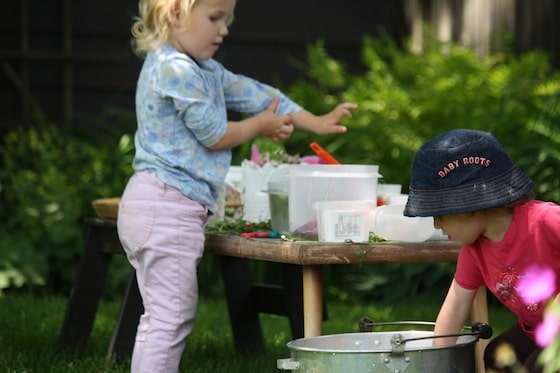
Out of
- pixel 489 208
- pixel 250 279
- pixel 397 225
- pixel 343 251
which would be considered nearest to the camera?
pixel 489 208

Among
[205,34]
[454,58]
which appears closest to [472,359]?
[205,34]

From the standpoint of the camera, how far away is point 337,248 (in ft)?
10.9

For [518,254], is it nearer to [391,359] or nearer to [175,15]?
[391,359]

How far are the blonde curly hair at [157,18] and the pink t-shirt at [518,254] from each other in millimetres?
1346

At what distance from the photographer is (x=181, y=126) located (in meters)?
3.88

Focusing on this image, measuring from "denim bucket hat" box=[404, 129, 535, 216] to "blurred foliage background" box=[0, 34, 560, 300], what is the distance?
130 inches

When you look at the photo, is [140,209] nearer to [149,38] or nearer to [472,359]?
[149,38]

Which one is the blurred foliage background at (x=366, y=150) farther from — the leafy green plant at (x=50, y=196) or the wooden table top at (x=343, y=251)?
the wooden table top at (x=343, y=251)

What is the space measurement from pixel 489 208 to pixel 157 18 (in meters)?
1.53

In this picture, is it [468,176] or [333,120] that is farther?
[333,120]

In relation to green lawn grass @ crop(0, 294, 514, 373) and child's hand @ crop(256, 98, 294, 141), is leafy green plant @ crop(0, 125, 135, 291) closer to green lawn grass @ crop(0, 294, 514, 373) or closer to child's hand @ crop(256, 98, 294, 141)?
green lawn grass @ crop(0, 294, 514, 373)

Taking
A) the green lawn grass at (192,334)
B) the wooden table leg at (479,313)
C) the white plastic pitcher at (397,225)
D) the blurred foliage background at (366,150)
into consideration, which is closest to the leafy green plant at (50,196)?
the blurred foliage background at (366,150)

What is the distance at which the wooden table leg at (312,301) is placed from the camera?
10.9ft

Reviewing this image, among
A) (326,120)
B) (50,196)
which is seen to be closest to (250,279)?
(326,120)
